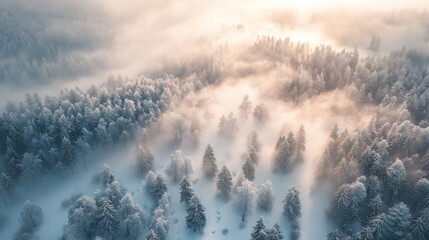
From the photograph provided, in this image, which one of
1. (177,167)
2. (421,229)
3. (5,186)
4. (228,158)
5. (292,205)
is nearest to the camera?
(421,229)

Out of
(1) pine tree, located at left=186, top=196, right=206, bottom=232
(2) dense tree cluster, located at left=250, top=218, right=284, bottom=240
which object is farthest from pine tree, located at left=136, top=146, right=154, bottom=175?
(2) dense tree cluster, located at left=250, top=218, right=284, bottom=240

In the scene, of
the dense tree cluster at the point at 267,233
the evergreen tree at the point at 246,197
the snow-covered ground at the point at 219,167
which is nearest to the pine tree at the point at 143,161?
the snow-covered ground at the point at 219,167

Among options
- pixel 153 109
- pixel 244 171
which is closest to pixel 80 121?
Answer: pixel 153 109

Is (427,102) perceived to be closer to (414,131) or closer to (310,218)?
(414,131)

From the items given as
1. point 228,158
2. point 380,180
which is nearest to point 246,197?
point 228,158

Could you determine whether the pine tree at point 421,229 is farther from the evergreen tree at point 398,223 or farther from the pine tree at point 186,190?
the pine tree at point 186,190

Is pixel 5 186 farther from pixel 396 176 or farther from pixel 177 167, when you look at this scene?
pixel 396 176

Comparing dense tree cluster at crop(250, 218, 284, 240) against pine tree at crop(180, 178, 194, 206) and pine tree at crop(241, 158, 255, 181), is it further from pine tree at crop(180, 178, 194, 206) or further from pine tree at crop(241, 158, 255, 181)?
pine tree at crop(241, 158, 255, 181)
